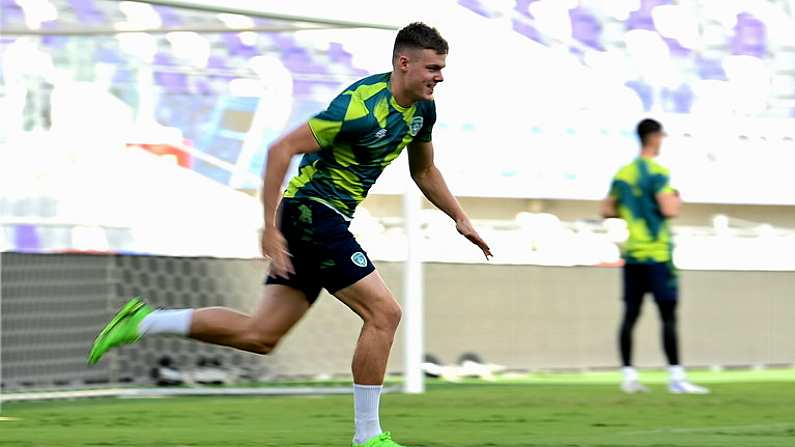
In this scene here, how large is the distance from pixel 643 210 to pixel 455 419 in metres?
2.79

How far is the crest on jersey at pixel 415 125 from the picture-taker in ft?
16.9

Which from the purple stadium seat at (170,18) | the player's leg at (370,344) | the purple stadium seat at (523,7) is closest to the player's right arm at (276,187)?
the player's leg at (370,344)

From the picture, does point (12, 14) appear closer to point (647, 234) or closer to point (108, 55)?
point (108, 55)

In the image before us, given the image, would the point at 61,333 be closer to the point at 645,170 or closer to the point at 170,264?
the point at 170,264

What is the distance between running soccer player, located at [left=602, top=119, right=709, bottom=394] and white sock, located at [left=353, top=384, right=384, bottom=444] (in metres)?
4.93

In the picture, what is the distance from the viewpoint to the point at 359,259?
→ 5148mm

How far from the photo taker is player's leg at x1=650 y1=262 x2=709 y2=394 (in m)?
9.91

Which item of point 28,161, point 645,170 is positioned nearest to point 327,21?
point 645,170

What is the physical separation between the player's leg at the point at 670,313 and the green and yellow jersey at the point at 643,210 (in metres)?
0.10

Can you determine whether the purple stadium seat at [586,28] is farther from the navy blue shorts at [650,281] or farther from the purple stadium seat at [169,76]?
the navy blue shorts at [650,281]

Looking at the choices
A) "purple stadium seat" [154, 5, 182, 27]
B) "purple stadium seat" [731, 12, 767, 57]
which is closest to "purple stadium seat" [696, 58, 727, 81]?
"purple stadium seat" [731, 12, 767, 57]

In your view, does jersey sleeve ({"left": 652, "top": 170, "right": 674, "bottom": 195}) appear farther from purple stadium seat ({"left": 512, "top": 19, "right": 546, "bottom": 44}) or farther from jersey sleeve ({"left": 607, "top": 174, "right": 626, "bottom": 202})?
purple stadium seat ({"left": 512, "top": 19, "right": 546, "bottom": 44})

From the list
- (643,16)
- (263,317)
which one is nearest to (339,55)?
(263,317)

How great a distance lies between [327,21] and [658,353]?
5900 millimetres
